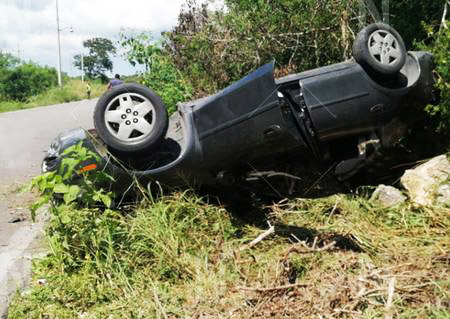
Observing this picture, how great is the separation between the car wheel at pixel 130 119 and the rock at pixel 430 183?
214cm

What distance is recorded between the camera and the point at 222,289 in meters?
3.13

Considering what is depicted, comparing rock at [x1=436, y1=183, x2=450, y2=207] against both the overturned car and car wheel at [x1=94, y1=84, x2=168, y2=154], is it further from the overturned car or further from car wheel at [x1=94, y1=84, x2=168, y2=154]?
car wheel at [x1=94, y1=84, x2=168, y2=154]

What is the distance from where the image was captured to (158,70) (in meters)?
9.40

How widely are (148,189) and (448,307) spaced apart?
99.2 inches

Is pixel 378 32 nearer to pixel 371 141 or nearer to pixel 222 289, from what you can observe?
pixel 371 141

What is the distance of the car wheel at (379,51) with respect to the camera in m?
4.19

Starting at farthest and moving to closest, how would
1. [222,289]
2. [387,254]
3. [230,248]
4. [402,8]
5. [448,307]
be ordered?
[402,8]
[230,248]
[387,254]
[222,289]
[448,307]

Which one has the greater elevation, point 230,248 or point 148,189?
point 148,189

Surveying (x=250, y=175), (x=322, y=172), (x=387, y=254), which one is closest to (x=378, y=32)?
(x=322, y=172)

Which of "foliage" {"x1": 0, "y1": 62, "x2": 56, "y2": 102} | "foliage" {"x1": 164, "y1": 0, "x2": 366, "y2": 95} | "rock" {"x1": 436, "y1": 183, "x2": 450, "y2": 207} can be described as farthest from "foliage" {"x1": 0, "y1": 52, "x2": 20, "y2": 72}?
"rock" {"x1": 436, "y1": 183, "x2": 450, "y2": 207}

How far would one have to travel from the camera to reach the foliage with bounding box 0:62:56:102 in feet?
128

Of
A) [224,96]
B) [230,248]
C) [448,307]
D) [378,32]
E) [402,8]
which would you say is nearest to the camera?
[448,307]

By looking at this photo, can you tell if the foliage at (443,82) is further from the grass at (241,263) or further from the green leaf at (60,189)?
the green leaf at (60,189)

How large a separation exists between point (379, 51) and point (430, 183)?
1.21 metres
